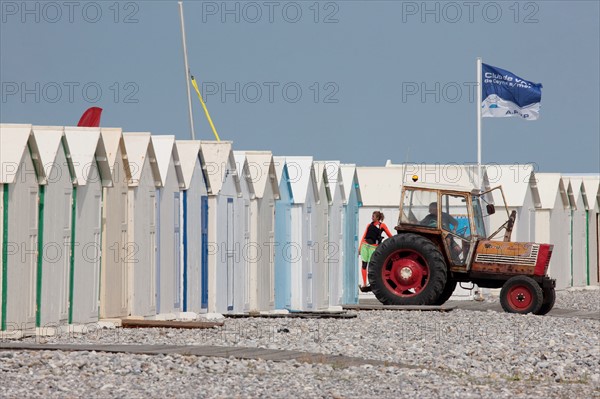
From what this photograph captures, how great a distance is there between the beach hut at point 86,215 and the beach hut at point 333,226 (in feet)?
29.7

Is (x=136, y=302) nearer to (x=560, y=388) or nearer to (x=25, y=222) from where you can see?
(x=25, y=222)

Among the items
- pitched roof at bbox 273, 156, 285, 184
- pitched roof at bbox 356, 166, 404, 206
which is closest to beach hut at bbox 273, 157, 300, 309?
pitched roof at bbox 273, 156, 285, 184

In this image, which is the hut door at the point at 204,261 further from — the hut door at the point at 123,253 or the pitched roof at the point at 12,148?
the pitched roof at the point at 12,148

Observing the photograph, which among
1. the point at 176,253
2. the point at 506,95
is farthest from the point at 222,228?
the point at 506,95

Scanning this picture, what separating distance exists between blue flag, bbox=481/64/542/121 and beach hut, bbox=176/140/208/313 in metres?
13.3

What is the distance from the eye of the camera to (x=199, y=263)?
2116 cm

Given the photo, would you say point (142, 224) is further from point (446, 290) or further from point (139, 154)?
point (446, 290)

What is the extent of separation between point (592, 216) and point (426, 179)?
1039 cm

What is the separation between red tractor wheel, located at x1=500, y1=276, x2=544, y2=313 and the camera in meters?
24.0

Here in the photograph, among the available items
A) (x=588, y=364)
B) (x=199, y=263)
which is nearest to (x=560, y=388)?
(x=588, y=364)

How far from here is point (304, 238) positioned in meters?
25.4

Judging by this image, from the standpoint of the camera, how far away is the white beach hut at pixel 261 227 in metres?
23.3

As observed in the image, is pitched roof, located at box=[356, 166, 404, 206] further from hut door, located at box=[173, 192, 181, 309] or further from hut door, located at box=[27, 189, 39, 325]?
hut door, located at box=[27, 189, 39, 325]

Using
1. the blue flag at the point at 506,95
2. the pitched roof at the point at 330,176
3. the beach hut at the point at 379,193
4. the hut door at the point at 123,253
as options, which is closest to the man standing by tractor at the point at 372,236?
the pitched roof at the point at 330,176
